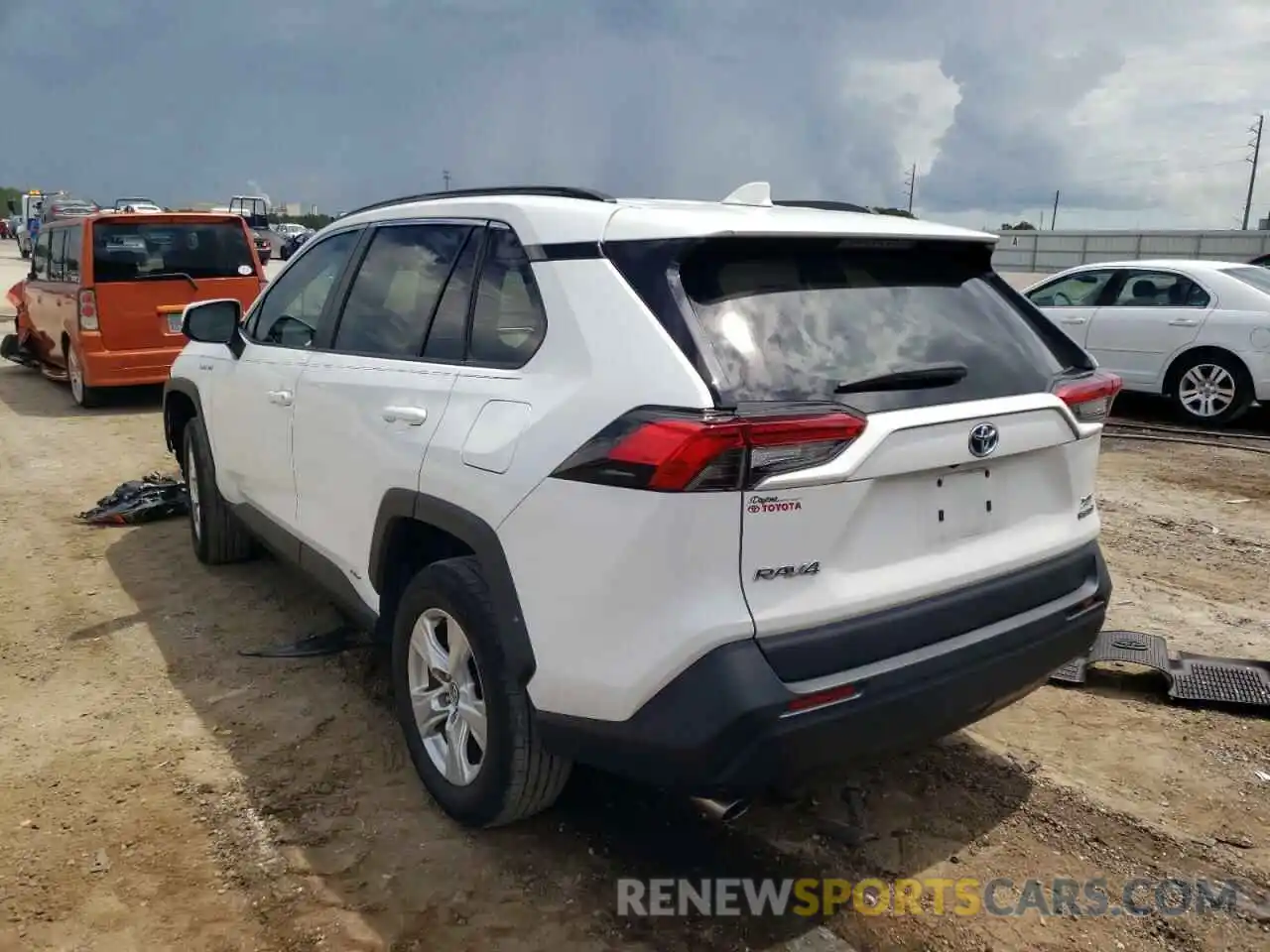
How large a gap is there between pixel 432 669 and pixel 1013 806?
1855 mm

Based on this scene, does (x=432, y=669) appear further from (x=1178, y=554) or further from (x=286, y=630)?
(x=1178, y=554)

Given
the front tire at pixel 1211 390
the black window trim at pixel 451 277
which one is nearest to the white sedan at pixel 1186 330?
the front tire at pixel 1211 390

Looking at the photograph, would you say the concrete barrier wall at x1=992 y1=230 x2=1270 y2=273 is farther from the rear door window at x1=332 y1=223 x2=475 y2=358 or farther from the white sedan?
the rear door window at x1=332 y1=223 x2=475 y2=358

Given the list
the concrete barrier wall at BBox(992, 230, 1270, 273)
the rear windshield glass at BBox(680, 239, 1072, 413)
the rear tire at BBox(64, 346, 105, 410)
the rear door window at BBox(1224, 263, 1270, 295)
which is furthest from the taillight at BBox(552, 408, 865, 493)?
the concrete barrier wall at BBox(992, 230, 1270, 273)

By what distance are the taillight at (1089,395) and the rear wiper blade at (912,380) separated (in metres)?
0.40

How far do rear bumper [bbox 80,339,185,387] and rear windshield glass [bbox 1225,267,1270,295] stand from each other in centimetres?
992

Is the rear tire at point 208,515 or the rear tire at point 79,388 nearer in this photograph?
the rear tire at point 208,515

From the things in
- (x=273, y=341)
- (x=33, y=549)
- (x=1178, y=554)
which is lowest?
(x=33, y=549)

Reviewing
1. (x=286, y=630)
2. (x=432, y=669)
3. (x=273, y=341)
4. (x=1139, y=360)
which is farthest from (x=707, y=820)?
(x=1139, y=360)

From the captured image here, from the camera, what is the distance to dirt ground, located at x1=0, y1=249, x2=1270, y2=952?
2699 millimetres

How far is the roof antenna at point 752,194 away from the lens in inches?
133

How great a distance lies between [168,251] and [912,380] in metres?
9.14

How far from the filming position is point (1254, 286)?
9.26 meters

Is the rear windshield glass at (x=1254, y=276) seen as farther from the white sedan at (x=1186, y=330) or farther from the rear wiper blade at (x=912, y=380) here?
the rear wiper blade at (x=912, y=380)
